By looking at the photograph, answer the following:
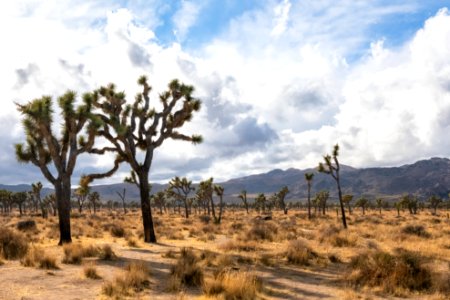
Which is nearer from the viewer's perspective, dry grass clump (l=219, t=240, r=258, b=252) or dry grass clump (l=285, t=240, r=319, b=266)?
dry grass clump (l=285, t=240, r=319, b=266)

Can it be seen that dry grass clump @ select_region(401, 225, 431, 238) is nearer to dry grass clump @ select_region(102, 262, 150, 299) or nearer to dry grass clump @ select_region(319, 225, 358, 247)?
dry grass clump @ select_region(319, 225, 358, 247)

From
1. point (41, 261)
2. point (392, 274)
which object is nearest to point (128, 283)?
point (41, 261)

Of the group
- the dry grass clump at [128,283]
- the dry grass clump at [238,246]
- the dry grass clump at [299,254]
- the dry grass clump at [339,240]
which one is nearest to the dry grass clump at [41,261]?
the dry grass clump at [128,283]

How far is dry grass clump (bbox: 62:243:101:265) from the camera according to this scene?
44.4ft

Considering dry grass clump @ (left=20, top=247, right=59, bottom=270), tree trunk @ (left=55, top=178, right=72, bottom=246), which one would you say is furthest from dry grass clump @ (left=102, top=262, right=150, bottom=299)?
tree trunk @ (left=55, top=178, right=72, bottom=246)

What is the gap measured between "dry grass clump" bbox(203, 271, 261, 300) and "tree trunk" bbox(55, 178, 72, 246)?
1180 cm

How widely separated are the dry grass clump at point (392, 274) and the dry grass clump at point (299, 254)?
3465 mm

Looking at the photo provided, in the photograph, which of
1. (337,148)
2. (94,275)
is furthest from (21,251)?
(337,148)

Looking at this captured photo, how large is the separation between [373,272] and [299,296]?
246 centimetres

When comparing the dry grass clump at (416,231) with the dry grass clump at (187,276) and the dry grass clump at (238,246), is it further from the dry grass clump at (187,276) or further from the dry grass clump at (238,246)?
the dry grass clump at (187,276)

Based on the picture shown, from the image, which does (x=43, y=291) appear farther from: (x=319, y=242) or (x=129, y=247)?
(x=319, y=242)

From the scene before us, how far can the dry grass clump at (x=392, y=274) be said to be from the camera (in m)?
10.7

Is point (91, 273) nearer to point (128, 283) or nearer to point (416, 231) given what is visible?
point (128, 283)

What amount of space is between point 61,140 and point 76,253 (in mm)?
8072
